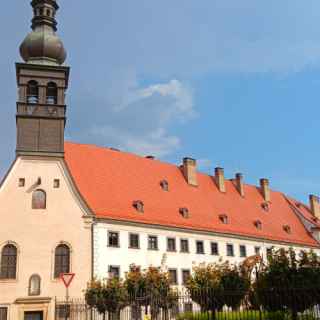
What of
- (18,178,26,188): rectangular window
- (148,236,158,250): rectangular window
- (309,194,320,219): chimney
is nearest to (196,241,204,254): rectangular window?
(148,236,158,250): rectangular window

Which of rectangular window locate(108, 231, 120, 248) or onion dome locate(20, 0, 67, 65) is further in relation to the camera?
onion dome locate(20, 0, 67, 65)

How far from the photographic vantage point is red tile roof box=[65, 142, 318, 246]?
43.1m

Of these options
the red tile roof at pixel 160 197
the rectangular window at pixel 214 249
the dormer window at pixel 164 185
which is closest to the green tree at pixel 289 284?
the red tile roof at pixel 160 197

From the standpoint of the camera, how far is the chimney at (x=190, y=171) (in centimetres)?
5372

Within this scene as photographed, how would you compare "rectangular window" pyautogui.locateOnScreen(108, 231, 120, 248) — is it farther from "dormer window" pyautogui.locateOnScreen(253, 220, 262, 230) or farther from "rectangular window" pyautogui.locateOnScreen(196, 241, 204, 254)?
"dormer window" pyautogui.locateOnScreen(253, 220, 262, 230)

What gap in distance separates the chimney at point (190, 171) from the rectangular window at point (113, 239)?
15.1m

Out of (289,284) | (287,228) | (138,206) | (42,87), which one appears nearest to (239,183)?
(287,228)

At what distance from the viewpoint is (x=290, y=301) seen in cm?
2289

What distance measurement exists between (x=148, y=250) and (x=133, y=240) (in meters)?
1.64

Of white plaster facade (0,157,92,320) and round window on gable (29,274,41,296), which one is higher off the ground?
white plaster facade (0,157,92,320)

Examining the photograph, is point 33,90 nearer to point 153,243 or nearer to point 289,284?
point 153,243

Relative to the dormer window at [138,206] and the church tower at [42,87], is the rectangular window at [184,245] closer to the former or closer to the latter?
the dormer window at [138,206]

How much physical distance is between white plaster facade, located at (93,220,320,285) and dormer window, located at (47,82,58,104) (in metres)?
10.2

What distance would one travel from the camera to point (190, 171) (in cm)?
5391
